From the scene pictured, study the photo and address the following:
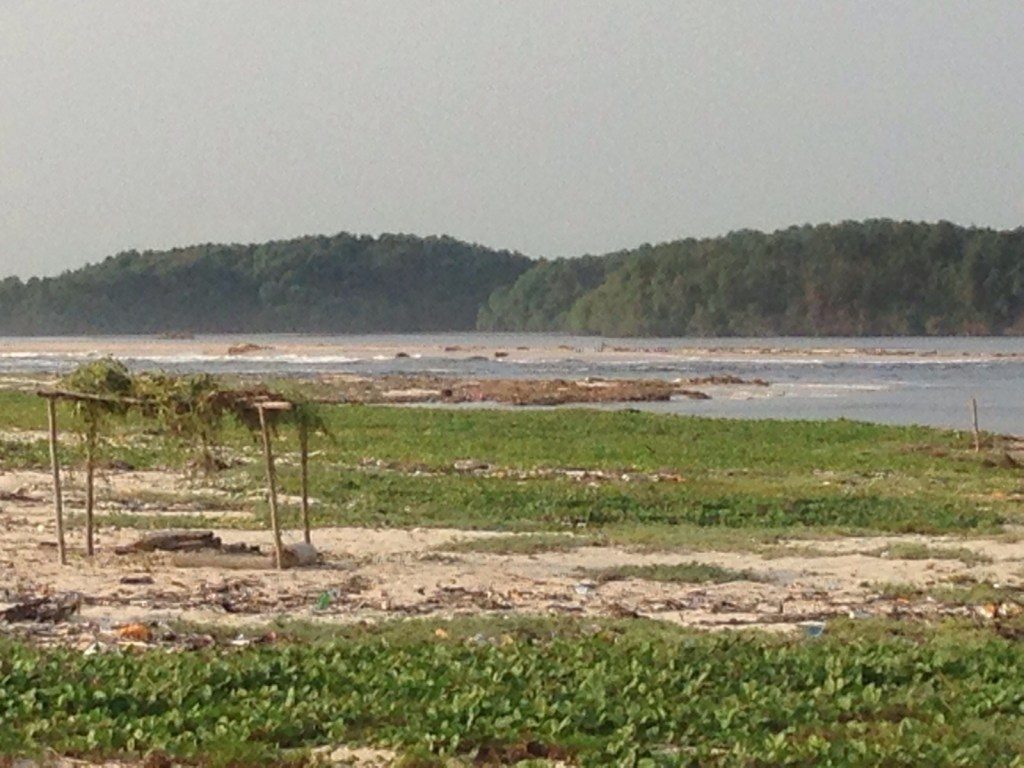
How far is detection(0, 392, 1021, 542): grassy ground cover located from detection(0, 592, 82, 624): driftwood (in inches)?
316

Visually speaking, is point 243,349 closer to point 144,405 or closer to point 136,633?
point 144,405

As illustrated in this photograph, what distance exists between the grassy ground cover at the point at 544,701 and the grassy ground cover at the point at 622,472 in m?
9.68

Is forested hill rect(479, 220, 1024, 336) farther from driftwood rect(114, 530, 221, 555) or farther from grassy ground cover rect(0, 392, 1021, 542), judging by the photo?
driftwood rect(114, 530, 221, 555)

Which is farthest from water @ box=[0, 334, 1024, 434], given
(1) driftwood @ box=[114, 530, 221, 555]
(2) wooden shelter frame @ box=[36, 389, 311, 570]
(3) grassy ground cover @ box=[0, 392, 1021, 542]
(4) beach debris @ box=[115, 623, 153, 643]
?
(4) beach debris @ box=[115, 623, 153, 643]

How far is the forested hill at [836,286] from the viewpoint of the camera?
528ft

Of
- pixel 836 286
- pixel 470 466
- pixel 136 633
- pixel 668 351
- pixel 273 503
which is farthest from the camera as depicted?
pixel 836 286

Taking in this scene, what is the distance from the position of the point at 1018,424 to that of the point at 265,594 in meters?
39.2

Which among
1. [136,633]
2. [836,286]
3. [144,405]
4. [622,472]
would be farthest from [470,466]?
[836,286]

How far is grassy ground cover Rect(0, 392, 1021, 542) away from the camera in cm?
2495

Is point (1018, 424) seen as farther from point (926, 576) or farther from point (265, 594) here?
point (265, 594)

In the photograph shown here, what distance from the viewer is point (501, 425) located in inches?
1732

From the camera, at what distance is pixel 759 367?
100 m

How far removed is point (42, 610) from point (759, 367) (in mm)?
86293

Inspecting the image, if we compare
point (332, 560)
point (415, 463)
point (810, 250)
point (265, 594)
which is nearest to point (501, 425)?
point (415, 463)
